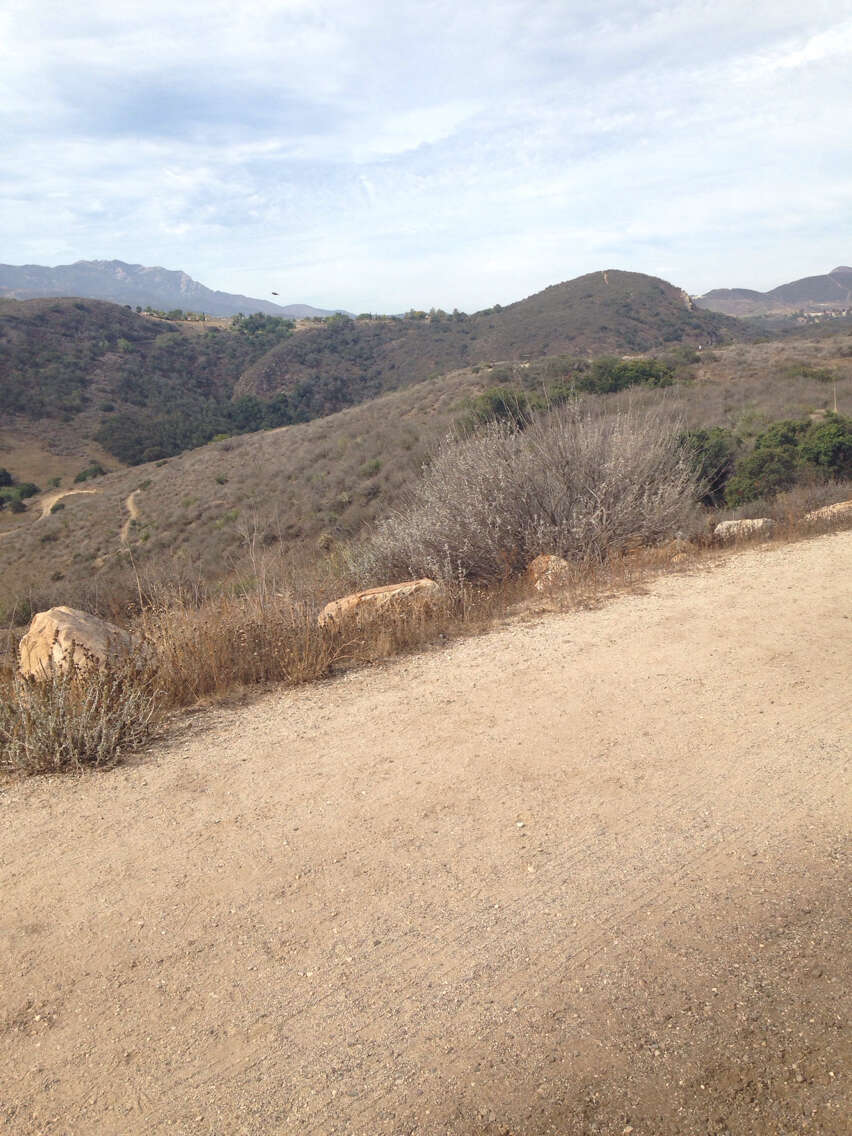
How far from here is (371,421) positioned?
30922 mm

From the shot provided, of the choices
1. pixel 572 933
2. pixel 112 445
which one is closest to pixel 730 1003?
pixel 572 933

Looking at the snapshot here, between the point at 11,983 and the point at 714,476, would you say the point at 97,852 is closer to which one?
the point at 11,983

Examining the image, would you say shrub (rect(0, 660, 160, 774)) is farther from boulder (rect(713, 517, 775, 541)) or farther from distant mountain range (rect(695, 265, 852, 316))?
distant mountain range (rect(695, 265, 852, 316))

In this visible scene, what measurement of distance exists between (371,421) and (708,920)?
2945cm

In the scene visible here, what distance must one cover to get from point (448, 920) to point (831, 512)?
26.9 ft

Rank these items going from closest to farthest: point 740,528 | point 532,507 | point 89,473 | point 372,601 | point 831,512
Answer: point 372,601, point 532,507, point 740,528, point 831,512, point 89,473

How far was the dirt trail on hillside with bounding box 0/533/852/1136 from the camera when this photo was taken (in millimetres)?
2027

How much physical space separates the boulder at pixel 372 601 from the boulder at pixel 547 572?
3.51 ft

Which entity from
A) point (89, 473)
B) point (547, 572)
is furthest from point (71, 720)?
point (89, 473)

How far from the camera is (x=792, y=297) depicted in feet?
465

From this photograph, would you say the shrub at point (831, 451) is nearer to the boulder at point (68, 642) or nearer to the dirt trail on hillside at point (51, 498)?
the boulder at point (68, 642)

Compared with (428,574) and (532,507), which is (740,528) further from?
(428,574)

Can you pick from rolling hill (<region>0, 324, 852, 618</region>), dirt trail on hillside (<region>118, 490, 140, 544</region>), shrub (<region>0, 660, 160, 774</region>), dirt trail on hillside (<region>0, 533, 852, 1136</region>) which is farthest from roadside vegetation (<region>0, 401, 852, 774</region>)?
dirt trail on hillside (<region>118, 490, 140, 544</region>)

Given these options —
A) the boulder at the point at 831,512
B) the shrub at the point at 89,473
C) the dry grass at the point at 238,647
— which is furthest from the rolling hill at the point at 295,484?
the boulder at the point at 831,512
